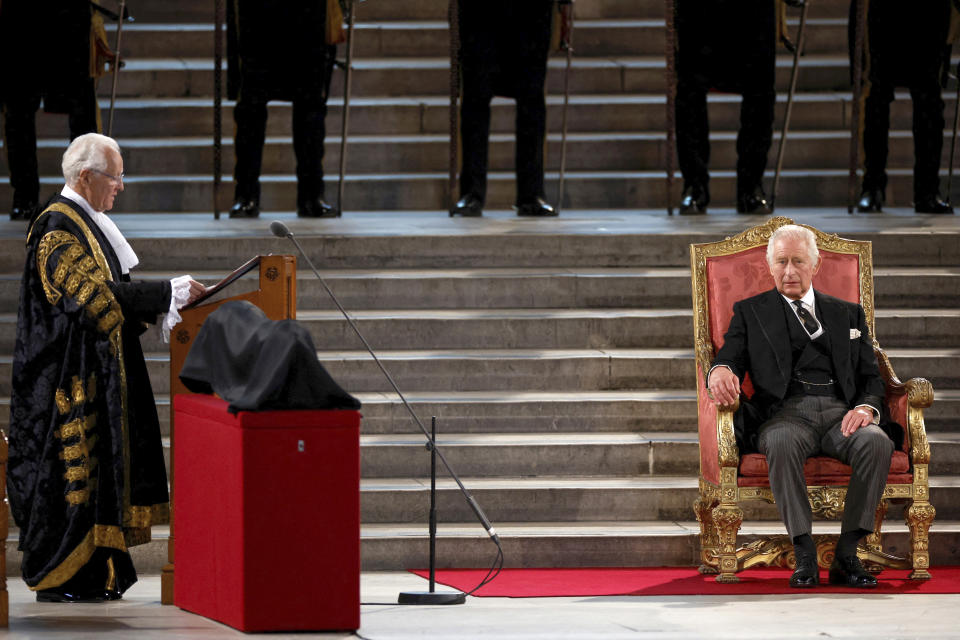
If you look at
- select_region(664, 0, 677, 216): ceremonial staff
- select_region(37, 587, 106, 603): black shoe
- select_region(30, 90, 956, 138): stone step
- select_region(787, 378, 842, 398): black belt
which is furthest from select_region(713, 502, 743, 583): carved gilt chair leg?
select_region(30, 90, 956, 138): stone step

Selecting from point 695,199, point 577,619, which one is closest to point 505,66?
point 695,199

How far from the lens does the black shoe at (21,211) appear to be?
8602 millimetres

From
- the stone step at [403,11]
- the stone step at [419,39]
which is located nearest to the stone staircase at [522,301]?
the stone step at [419,39]

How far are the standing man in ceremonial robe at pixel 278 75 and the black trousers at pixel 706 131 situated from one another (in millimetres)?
1935

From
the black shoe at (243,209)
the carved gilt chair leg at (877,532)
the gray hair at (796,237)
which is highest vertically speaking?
the black shoe at (243,209)

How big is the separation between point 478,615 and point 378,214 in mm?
4676

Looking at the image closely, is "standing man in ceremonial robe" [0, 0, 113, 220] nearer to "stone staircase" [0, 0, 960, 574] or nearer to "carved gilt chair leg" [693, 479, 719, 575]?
"stone staircase" [0, 0, 960, 574]

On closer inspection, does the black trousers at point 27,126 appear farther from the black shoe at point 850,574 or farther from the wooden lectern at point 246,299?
the black shoe at point 850,574

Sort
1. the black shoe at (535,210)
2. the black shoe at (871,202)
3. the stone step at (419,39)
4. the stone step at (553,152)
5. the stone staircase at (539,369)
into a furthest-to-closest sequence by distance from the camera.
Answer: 1. the stone step at (419,39)
2. the stone step at (553,152)
3. the black shoe at (871,202)
4. the black shoe at (535,210)
5. the stone staircase at (539,369)

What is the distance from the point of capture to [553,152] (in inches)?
397

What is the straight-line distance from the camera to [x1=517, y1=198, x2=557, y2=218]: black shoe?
8.85m

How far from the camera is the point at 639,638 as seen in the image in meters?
4.66

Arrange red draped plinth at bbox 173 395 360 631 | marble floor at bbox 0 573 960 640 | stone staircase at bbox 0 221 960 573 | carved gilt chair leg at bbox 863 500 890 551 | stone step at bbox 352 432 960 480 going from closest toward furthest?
red draped plinth at bbox 173 395 360 631 → marble floor at bbox 0 573 960 640 → carved gilt chair leg at bbox 863 500 890 551 → stone staircase at bbox 0 221 960 573 → stone step at bbox 352 432 960 480

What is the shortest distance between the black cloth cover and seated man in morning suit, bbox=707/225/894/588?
164 cm
